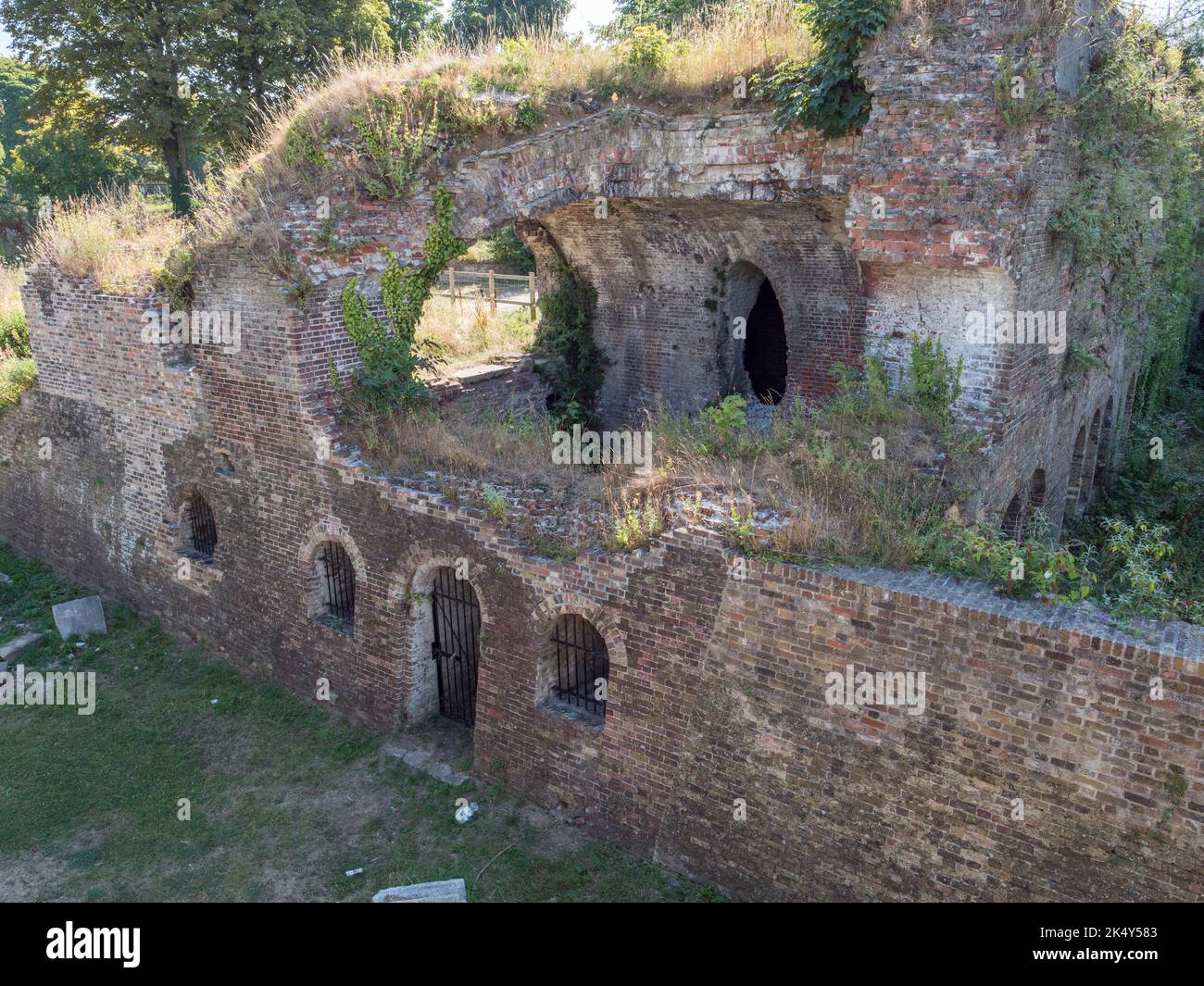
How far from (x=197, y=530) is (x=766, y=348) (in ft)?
31.8

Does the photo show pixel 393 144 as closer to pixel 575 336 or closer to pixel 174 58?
pixel 575 336

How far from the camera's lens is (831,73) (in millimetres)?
8977

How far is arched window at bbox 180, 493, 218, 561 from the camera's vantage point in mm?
11492

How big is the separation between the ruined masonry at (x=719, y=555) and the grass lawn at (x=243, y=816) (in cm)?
38

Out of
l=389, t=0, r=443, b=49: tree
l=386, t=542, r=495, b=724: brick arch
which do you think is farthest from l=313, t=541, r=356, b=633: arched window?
l=389, t=0, r=443, b=49: tree

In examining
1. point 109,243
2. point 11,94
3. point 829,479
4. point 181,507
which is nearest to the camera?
point 829,479

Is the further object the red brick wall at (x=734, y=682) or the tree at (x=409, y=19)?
the tree at (x=409, y=19)

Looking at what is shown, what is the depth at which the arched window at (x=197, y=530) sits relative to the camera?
1149 centimetres

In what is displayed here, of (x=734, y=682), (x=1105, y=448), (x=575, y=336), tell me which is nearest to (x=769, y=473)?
(x=734, y=682)

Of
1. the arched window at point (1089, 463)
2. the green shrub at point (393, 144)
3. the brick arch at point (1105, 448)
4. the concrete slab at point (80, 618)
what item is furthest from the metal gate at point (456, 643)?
the brick arch at point (1105, 448)

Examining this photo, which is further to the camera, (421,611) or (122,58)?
(122,58)

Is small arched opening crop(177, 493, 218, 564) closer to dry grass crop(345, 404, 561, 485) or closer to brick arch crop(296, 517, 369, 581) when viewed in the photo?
brick arch crop(296, 517, 369, 581)

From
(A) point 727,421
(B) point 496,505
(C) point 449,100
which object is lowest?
(B) point 496,505

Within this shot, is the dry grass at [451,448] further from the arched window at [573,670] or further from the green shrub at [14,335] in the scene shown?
the green shrub at [14,335]
